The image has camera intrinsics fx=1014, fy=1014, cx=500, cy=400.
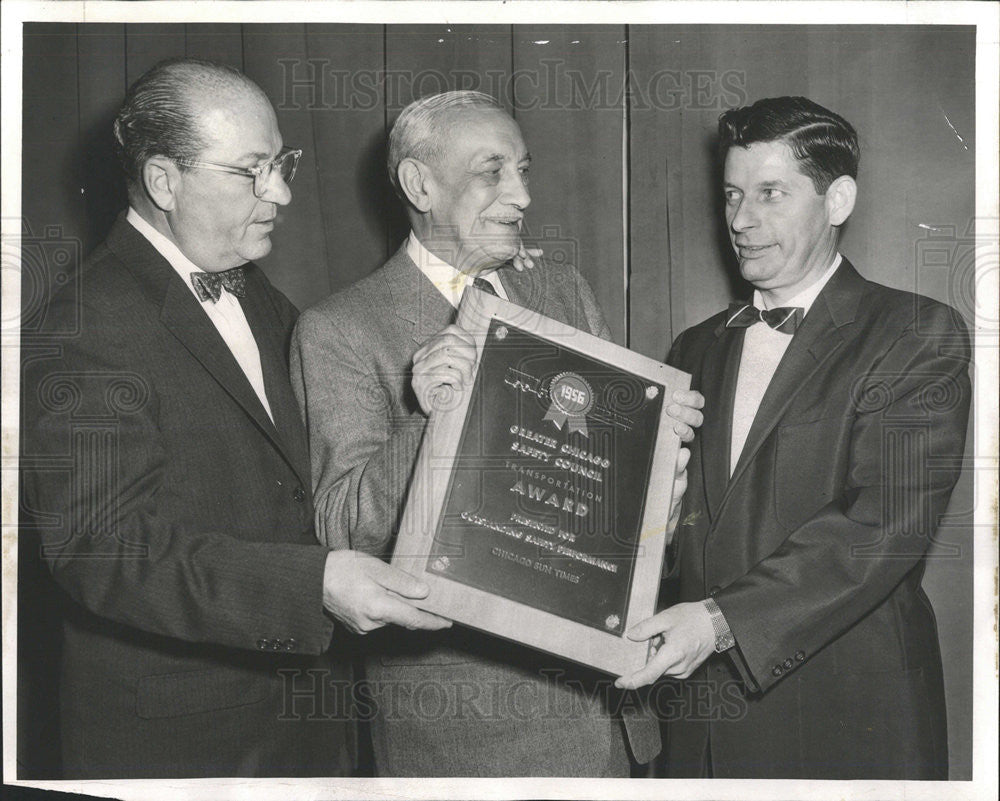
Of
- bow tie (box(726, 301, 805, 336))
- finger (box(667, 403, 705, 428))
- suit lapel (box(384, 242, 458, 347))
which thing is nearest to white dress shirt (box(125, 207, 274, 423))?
suit lapel (box(384, 242, 458, 347))

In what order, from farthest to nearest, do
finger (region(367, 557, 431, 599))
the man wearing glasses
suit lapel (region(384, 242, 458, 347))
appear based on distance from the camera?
suit lapel (region(384, 242, 458, 347)) < the man wearing glasses < finger (region(367, 557, 431, 599))

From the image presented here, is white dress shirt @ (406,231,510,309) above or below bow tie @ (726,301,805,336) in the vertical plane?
above

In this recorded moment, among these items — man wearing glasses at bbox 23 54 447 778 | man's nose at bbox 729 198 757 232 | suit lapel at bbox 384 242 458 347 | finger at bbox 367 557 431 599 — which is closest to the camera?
finger at bbox 367 557 431 599

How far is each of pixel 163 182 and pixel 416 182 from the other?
54 centimetres

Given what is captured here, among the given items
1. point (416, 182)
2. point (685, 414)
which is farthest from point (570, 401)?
point (416, 182)

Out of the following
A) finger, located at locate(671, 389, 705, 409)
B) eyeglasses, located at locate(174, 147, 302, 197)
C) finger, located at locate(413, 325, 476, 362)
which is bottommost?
finger, located at locate(671, 389, 705, 409)

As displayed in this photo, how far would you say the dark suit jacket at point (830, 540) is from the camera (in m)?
2.18

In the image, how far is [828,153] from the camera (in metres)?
2.32

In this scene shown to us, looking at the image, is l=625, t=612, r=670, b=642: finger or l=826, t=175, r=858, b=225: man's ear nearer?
l=625, t=612, r=670, b=642: finger

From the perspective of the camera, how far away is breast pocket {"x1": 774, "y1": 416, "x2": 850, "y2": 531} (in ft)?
7.23

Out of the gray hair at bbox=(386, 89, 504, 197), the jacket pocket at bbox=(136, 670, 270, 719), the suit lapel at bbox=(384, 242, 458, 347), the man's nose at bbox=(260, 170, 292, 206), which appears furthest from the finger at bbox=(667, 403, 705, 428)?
the jacket pocket at bbox=(136, 670, 270, 719)

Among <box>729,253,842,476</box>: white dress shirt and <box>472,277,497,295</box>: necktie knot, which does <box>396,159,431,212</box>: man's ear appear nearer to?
<box>472,277,497,295</box>: necktie knot

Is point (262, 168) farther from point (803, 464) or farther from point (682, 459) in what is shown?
point (803, 464)

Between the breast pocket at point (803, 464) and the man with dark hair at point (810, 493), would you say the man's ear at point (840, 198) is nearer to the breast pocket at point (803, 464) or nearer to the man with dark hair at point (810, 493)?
the man with dark hair at point (810, 493)
